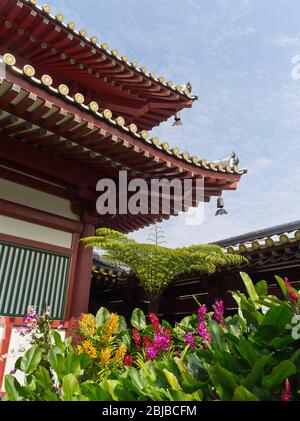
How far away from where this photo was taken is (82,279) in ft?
20.3

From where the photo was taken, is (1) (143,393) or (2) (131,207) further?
(2) (131,207)

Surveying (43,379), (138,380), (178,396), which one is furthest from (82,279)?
(178,396)

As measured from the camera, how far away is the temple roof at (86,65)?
6.79 meters

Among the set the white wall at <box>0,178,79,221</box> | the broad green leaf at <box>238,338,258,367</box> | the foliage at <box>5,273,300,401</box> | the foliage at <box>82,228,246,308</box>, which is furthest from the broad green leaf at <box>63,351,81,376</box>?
the foliage at <box>82,228,246,308</box>

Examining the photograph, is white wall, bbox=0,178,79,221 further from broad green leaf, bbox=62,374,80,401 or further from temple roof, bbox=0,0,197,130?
broad green leaf, bbox=62,374,80,401

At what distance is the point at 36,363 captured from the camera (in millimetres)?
3465

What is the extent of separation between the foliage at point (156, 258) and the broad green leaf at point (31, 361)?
9.88 ft

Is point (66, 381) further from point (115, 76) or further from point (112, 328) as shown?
point (115, 76)

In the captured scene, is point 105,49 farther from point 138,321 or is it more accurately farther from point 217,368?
point 217,368

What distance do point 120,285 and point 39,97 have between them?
246 inches

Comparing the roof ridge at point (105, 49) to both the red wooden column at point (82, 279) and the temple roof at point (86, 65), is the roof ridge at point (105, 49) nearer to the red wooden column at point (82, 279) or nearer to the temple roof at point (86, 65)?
the temple roof at point (86, 65)
